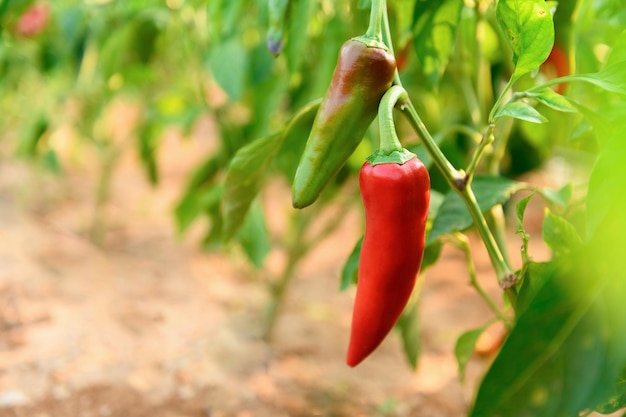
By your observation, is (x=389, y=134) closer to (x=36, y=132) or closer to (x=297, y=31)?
(x=297, y=31)

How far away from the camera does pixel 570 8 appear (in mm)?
901

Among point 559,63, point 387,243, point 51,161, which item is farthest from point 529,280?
point 51,161

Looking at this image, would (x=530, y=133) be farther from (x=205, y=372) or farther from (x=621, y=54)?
(x=205, y=372)

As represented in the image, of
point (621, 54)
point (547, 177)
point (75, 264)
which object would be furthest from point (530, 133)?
point (547, 177)

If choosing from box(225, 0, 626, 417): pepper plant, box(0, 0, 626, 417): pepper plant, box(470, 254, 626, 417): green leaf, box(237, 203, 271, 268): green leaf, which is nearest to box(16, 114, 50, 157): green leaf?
box(0, 0, 626, 417): pepper plant

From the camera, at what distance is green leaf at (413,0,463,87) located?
81 centimetres

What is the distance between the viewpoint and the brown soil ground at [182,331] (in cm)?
132

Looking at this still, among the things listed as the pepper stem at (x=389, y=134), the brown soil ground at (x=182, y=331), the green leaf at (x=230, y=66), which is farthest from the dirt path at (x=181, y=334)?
the pepper stem at (x=389, y=134)

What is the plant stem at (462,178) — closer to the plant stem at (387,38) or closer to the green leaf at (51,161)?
the plant stem at (387,38)

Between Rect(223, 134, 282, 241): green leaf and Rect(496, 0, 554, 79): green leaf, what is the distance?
28cm

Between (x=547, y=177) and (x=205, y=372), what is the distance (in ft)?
6.51

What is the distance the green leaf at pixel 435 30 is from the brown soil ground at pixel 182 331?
72 centimetres

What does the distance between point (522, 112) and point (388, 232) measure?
0.16 meters

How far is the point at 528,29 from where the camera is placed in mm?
637
